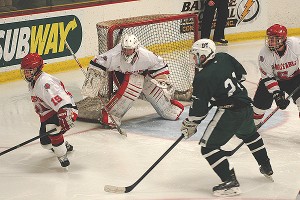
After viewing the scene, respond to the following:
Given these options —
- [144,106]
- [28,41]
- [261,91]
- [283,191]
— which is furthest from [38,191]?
[28,41]

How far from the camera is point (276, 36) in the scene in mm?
5531

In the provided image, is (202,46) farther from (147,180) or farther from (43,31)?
(43,31)

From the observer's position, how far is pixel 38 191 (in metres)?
4.98

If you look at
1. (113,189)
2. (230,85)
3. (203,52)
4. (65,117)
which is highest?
(203,52)

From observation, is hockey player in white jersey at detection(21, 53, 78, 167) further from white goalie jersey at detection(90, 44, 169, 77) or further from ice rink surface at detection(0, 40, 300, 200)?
white goalie jersey at detection(90, 44, 169, 77)

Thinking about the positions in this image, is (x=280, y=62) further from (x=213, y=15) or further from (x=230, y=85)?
(x=213, y=15)

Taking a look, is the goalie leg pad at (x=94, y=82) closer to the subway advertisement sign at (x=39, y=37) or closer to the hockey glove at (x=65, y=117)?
the hockey glove at (x=65, y=117)

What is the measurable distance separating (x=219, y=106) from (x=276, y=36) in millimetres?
1071

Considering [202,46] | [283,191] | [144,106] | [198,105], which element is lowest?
[144,106]

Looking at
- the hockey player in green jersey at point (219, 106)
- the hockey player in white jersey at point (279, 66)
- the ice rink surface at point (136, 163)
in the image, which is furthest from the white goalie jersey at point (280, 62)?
the hockey player in green jersey at point (219, 106)

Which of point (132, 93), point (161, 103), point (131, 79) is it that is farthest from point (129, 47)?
point (161, 103)

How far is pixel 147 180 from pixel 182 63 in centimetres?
257

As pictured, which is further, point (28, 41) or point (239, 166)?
point (28, 41)

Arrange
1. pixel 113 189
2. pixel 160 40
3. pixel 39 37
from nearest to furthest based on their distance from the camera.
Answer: pixel 113 189, pixel 160 40, pixel 39 37
